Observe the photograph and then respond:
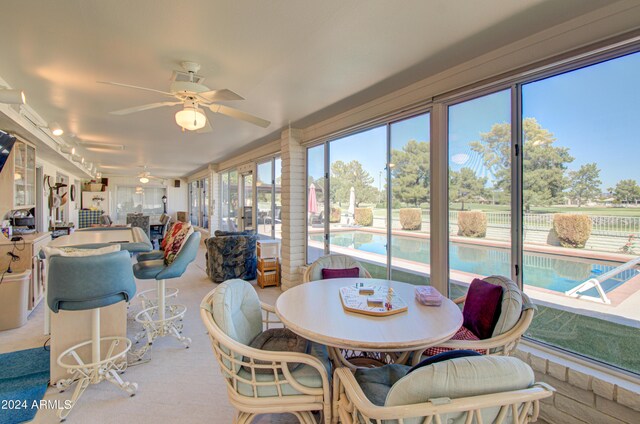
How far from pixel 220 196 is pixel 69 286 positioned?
743 cm

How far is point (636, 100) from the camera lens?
175 cm

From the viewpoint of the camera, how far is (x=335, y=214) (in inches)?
174

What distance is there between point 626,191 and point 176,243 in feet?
11.7

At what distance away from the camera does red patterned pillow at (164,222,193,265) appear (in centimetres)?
300

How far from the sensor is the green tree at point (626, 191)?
1.75 m

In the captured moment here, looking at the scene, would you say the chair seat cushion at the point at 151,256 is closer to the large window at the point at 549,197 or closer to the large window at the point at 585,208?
the large window at the point at 549,197

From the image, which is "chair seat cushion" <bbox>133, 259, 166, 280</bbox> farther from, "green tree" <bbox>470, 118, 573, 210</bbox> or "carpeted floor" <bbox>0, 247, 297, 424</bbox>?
"green tree" <bbox>470, 118, 573, 210</bbox>

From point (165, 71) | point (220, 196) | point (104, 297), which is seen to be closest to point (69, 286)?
point (104, 297)

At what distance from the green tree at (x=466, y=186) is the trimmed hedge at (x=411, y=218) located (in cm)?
43

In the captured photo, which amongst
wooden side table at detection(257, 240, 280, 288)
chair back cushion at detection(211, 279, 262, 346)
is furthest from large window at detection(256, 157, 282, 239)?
chair back cushion at detection(211, 279, 262, 346)

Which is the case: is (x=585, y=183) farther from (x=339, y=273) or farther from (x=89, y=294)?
(x=89, y=294)

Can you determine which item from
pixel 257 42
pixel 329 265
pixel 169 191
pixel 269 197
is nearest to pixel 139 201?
pixel 169 191

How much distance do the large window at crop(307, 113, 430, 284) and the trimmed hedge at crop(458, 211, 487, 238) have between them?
1.15 ft

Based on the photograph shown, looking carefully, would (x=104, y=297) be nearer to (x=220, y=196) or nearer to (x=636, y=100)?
(x=636, y=100)
